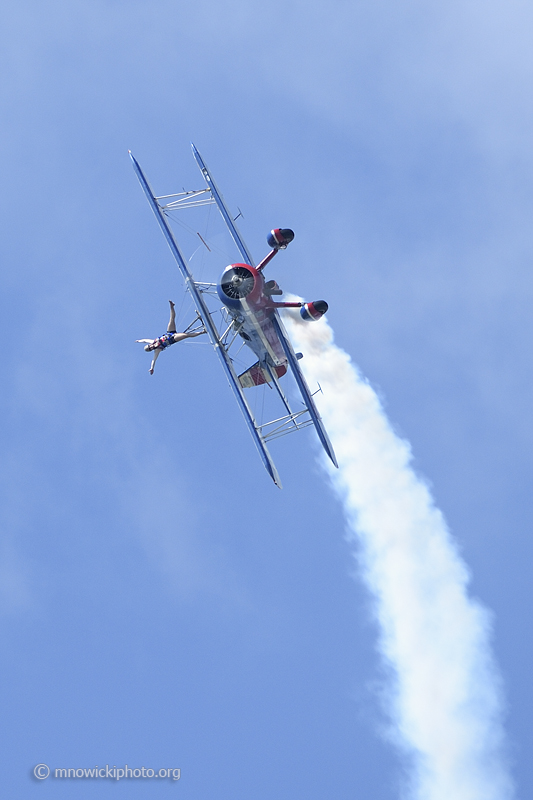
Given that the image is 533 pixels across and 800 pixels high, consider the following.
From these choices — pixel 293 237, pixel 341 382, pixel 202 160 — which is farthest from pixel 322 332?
pixel 202 160

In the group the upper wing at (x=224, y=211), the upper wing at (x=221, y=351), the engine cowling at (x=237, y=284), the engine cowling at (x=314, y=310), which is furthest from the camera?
the upper wing at (x=224, y=211)

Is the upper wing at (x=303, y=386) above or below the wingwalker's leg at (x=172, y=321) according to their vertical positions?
below

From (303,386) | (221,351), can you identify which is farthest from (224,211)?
(303,386)

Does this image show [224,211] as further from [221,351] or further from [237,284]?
[221,351]

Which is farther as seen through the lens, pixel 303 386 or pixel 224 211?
pixel 224 211

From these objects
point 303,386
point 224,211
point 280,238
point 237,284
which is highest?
point 224,211

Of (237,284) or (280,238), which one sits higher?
(280,238)

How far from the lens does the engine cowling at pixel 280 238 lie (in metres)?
56.6

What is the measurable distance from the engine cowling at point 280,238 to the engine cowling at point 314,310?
3.81 metres

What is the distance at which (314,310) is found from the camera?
5569 centimetres

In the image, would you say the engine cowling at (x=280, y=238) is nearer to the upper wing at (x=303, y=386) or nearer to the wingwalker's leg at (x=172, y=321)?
the upper wing at (x=303, y=386)

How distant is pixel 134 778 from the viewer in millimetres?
64750

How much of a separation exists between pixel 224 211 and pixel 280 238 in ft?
20.9

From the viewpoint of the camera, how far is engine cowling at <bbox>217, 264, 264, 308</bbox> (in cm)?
5656
